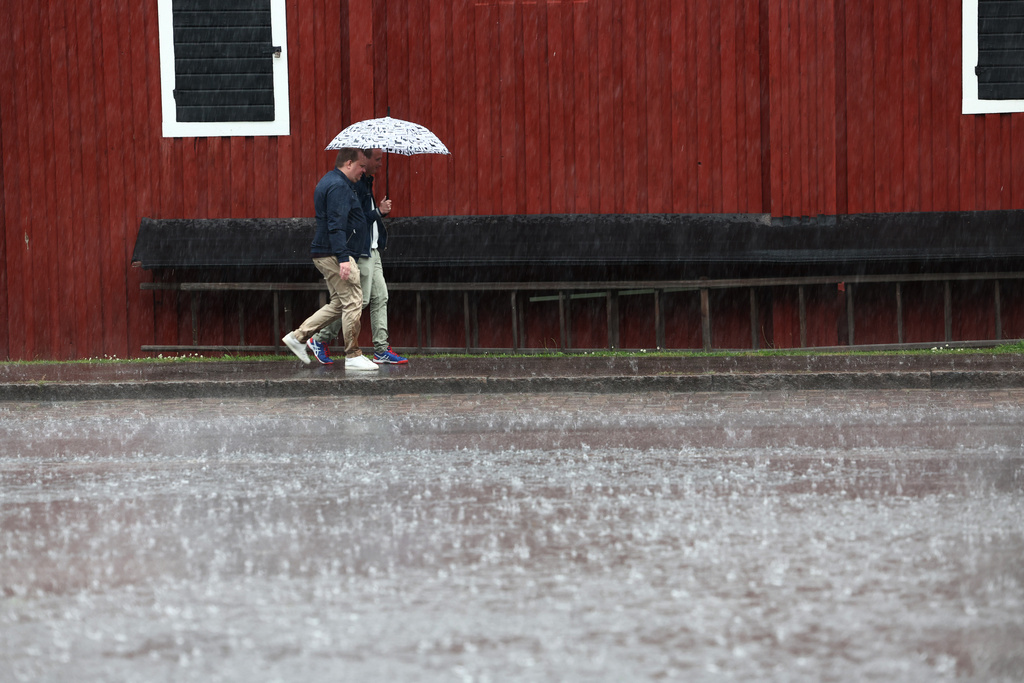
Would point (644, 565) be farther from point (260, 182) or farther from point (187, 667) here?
point (260, 182)

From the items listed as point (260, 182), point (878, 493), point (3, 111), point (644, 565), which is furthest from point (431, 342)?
point (644, 565)

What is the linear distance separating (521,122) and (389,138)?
2.32m

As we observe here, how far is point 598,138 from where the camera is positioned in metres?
13.4

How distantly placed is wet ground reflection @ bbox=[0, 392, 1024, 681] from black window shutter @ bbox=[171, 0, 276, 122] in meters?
5.66

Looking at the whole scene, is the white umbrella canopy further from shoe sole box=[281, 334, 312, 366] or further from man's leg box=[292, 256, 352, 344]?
shoe sole box=[281, 334, 312, 366]

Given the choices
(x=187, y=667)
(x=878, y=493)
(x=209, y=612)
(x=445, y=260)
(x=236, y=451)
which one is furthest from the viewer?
(x=445, y=260)

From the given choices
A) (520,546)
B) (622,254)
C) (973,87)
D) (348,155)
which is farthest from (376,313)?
(520,546)

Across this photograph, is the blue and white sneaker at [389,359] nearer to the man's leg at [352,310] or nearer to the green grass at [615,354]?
the man's leg at [352,310]

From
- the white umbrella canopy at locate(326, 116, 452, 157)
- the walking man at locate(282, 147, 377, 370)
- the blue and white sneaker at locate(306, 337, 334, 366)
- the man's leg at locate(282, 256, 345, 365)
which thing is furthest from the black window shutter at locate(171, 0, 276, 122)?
the blue and white sneaker at locate(306, 337, 334, 366)

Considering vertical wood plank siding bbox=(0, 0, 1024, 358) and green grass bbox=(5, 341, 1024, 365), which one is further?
vertical wood plank siding bbox=(0, 0, 1024, 358)

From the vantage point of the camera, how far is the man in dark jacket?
11398 millimetres

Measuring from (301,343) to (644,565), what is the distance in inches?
285

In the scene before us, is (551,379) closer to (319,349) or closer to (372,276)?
(372,276)

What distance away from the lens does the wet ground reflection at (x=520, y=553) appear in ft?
12.3
